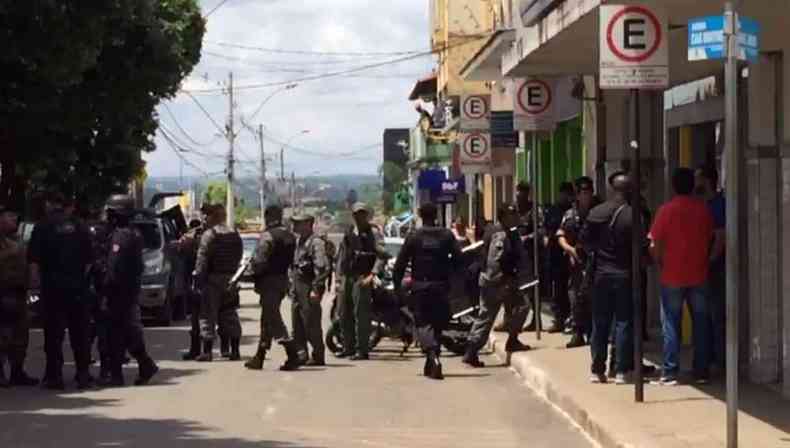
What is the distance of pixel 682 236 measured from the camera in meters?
13.7

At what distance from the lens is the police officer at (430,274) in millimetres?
16156

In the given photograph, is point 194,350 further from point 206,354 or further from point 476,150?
point 476,150

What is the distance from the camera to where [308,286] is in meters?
17.6

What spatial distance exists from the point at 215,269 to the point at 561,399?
5661 mm

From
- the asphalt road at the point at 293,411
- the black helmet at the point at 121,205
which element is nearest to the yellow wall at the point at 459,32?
the asphalt road at the point at 293,411

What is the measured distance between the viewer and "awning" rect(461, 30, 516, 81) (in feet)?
82.2

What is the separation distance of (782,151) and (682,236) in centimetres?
121

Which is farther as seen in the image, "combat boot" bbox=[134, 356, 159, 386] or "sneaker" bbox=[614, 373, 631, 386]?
"combat boot" bbox=[134, 356, 159, 386]

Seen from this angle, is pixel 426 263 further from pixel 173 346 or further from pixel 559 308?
pixel 173 346

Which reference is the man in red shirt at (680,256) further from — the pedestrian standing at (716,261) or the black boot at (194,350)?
the black boot at (194,350)

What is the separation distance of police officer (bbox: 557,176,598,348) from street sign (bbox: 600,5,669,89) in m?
5.43

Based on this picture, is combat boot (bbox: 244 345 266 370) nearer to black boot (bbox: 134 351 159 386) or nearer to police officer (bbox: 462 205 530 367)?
black boot (bbox: 134 351 159 386)

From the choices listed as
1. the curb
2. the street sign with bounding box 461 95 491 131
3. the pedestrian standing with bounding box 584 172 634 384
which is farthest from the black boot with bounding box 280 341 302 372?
the street sign with bounding box 461 95 491 131

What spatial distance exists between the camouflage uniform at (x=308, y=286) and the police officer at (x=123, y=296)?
2169 millimetres
